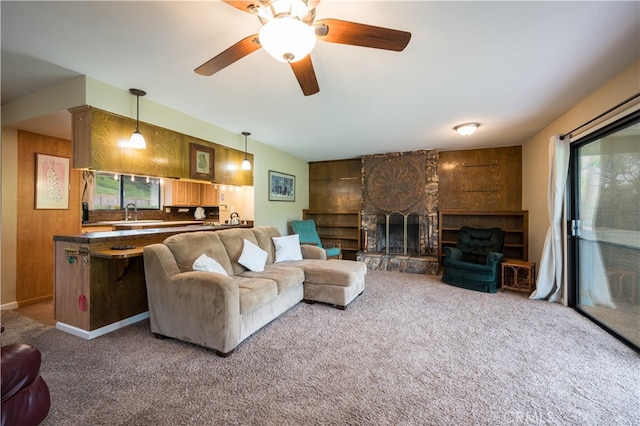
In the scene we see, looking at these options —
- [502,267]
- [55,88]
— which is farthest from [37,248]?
[502,267]

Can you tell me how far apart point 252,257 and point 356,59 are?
2308 mm

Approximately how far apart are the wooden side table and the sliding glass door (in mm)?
621

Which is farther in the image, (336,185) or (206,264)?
(336,185)

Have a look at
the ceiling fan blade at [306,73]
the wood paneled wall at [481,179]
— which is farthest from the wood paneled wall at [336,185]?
the ceiling fan blade at [306,73]

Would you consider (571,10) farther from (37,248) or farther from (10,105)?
(37,248)

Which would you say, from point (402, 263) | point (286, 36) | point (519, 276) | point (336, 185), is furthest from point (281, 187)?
point (519, 276)

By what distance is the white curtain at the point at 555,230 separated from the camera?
326cm

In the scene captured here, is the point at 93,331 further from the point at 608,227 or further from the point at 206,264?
the point at 608,227

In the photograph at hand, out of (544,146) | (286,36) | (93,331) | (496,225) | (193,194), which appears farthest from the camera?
(193,194)

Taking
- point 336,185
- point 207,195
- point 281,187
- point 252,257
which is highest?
point 336,185

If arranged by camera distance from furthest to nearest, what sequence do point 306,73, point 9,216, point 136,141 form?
1. point 9,216
2. point 136,141
3. point 306,73

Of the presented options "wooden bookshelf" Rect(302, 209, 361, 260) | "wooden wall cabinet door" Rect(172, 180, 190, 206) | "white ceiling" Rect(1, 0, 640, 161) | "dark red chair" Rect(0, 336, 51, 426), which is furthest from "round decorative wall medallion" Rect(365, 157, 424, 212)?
"dark red chair" Rect(0, 336, 51, 426)

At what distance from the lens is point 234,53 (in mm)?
1690

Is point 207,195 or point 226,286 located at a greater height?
point 207,195
